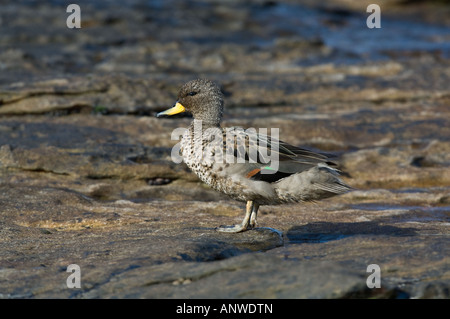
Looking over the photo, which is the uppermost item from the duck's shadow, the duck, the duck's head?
the duck's head

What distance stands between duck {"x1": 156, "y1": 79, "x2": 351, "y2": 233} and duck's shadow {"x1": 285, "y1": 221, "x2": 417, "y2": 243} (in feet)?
1.61

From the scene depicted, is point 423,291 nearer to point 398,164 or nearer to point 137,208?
point 137,208

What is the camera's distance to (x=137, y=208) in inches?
328

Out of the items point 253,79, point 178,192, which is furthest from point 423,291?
point 253,79

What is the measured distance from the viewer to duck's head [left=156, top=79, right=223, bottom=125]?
7.68m

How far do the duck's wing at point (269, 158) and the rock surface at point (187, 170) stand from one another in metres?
0.68

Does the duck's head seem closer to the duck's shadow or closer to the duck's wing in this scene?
the duck's wing

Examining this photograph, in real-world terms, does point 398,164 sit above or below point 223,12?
below

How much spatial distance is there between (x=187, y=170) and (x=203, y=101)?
230 cm

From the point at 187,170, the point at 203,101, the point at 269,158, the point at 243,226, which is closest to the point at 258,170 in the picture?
the point at 269,158

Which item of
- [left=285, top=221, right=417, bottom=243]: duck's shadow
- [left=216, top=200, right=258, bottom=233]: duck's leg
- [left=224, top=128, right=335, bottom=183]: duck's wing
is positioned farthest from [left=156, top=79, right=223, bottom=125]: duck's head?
[left=285, top=221, right=417, bottom=243]: duck's shadow

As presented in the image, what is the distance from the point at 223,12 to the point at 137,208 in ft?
57.1

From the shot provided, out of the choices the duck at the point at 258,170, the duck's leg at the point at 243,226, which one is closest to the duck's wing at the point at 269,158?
the duck at the point at 258,170
